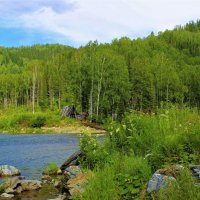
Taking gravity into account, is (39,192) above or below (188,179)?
below

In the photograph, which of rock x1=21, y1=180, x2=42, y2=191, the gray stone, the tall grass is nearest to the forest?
the tall grass

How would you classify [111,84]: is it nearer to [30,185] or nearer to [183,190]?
[30,185]

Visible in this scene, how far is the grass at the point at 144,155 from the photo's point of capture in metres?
10.4

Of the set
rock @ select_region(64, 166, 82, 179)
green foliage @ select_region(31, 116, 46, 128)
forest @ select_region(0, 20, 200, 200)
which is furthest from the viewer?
green foliage @ select_region(31, 116, 46, 128)

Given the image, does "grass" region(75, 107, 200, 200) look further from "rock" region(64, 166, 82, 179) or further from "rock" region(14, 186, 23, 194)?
"rock" region(14, 186, 23, 194)

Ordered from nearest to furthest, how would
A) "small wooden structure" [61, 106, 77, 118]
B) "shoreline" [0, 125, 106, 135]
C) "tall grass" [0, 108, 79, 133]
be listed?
"shoreline" [0, 125, 106, 135]
"tall grass" [0, 108, 79, 133]
"small wooden structure" [61, 106, 77, 118]

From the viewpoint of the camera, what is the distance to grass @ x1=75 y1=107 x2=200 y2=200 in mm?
10438

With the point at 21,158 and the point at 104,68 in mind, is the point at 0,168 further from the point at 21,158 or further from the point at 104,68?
the point at 104,68

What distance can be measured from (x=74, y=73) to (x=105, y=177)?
254 feet

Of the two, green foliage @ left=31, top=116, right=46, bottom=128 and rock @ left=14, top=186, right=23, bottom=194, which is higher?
green foliage @ left=31, top=116, right=46, bottom=128

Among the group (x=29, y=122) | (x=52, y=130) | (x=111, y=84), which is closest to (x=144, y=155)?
(x=52, y=130)

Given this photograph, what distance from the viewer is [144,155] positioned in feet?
44.9

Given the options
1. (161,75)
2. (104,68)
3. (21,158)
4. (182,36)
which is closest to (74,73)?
(104,68)

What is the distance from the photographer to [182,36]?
198 m
